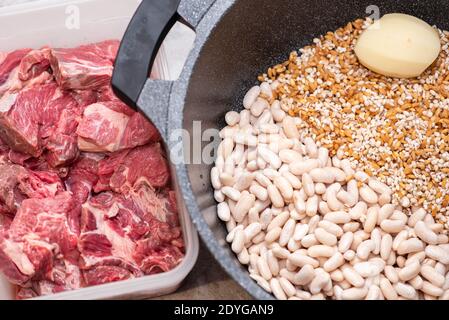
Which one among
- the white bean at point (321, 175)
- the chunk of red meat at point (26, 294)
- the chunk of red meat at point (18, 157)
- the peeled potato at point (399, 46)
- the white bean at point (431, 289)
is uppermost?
the peeled potato at point (399, 46)

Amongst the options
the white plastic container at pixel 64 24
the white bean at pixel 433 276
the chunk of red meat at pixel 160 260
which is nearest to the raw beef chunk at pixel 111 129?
the white plastic container at pixel 64 24

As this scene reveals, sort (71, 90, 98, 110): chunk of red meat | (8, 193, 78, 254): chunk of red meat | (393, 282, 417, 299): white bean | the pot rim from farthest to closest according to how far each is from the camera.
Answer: (71, 90, 98, 110): chunk of red meat
(8, 193, 78, 254): chunk of red meat
(393, 282, 417, 299): white bean
the pot rim

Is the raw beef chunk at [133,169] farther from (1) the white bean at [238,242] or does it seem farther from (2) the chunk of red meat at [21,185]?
(1) the white bean at [238,242]

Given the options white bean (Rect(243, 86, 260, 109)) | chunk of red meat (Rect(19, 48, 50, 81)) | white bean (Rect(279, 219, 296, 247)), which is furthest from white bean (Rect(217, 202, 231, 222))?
chunk of red meat (Rect(19, 48, 50, 81))

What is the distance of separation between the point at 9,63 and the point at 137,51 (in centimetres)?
39

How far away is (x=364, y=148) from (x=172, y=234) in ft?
1.28

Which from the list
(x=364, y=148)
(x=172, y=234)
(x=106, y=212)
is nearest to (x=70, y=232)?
(x=106, y=212)

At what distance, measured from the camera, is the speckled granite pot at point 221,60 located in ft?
3.31

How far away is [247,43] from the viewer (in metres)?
1.21

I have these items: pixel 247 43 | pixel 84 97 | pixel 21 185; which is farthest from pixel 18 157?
pixel 247 43

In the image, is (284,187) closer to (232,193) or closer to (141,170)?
(232,193)

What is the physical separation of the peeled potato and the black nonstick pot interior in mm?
66

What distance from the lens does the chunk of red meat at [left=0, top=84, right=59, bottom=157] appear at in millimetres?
1211

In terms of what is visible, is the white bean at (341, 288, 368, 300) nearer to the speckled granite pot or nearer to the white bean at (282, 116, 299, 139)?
the speckled granite pot
